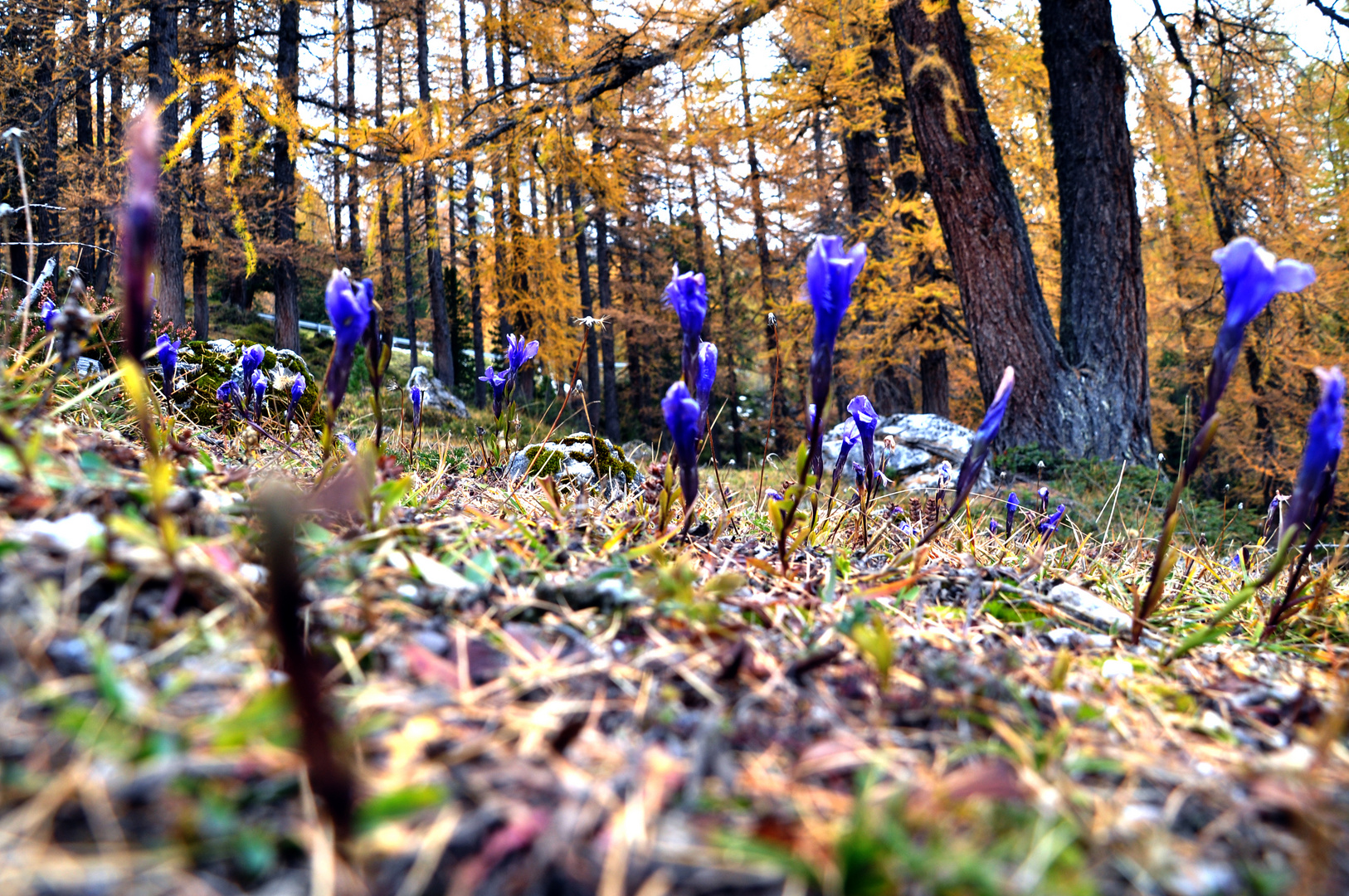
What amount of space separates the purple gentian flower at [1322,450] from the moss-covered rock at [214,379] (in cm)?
353

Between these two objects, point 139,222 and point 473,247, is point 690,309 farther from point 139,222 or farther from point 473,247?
point 473,247

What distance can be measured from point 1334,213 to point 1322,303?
8.82 ft

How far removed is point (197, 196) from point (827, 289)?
17576mm

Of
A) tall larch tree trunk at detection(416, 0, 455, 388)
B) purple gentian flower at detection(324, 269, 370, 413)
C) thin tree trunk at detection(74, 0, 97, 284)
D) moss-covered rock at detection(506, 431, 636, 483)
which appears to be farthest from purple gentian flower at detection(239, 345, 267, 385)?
tall larch tree trunk at detection(416, 0, 455, 388)

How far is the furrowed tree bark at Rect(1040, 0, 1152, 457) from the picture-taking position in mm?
5816

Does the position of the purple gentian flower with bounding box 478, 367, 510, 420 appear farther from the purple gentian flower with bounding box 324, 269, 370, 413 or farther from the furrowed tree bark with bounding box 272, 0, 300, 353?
the furrowed tree bark with bounding box 272, 0, 300, 353

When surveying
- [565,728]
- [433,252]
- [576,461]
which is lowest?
[565,728]

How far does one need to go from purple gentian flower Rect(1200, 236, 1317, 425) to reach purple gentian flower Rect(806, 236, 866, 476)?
0.69 meters

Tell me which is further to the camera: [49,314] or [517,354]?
[517,354]

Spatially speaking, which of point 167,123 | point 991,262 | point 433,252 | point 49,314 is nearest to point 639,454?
point 991,262

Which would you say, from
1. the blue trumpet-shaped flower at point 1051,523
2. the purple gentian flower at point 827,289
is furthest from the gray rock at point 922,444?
the purple gentian flower at point 827,289

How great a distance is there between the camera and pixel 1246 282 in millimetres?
1384

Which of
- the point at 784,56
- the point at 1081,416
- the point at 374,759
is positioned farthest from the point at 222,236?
the point at 374,759

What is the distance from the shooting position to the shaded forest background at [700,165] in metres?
6.94
